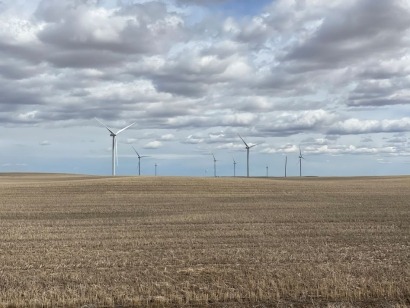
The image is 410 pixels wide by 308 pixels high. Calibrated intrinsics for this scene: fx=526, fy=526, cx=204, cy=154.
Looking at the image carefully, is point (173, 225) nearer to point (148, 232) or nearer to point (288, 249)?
point (148, 232)

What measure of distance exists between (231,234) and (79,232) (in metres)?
8.15

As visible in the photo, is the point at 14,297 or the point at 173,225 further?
the point at 173,225

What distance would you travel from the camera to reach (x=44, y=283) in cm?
1553

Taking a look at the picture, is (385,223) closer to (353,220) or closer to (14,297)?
(353,220)

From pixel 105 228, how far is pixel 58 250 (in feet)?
27.0

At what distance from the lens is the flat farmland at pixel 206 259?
45.8ft

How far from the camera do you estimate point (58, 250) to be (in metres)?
21.6

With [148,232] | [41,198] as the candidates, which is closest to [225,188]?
[41,198]

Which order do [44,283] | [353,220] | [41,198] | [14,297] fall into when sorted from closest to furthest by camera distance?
[14,297] → [44,283] → [353,220] → [41,198]

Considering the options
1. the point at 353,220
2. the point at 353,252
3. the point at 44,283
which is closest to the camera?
the point at 44,283

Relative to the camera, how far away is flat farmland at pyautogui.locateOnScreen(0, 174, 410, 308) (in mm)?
13961

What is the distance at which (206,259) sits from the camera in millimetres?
19234

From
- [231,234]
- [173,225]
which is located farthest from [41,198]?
[231,234]

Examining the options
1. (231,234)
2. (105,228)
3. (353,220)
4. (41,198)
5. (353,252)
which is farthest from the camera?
(41,198)
